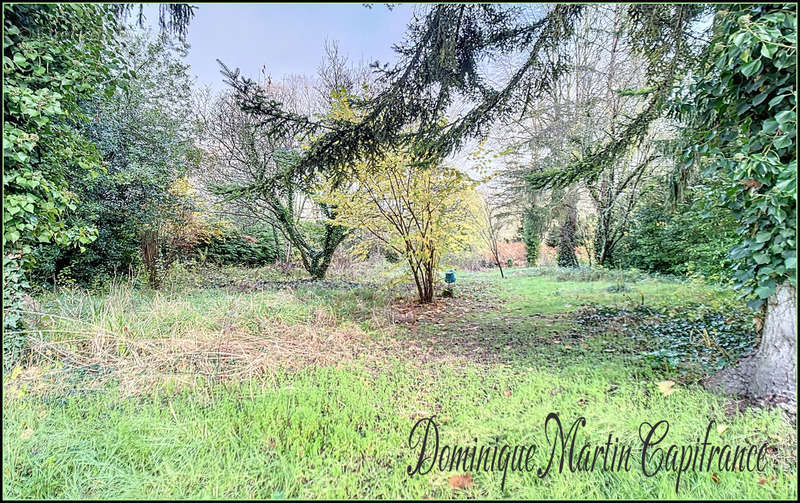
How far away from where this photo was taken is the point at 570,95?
8.05 meters

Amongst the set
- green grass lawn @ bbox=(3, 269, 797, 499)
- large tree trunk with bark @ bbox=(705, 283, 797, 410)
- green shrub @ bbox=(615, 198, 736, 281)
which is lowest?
green grass lawn @ bbox=(3, 269, 797, 499)

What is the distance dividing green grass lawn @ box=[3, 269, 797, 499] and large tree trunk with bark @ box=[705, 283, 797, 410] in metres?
0.14

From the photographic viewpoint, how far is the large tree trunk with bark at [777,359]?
1.62 metres

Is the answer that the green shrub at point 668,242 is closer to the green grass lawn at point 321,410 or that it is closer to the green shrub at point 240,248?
the green grass lawn at point 321,410

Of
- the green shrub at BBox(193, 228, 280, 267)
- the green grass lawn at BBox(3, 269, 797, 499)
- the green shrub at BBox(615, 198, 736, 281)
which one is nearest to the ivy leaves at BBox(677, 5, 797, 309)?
the green grass lawn at BBox(3, 269, 797, 499)

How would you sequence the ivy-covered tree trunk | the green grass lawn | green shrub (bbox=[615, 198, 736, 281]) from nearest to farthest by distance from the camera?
the green grass lawn → green shrub (bbox=[615, 198, 736, 281]) → the ivy-covered tree trunk

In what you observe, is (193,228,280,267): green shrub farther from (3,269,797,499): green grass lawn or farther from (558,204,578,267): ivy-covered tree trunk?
(558,204,578,267): ivy-covered tree trunk

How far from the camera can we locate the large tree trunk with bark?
1.62 meters

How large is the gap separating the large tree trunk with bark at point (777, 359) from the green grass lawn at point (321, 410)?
137mm

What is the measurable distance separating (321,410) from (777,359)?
2.56m

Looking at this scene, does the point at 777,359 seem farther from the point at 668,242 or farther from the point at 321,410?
the point at 668,242

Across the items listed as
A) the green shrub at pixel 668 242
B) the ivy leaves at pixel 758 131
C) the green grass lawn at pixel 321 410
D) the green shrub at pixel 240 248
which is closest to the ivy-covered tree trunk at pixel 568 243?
the green shrub at pixel 668 242

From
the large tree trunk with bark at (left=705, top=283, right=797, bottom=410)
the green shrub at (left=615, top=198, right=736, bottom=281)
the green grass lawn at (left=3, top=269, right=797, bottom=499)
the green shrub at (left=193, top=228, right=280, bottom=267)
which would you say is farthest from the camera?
the green shrub at (left=193, top=228, right=280, bottom=267)

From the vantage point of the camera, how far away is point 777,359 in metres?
1.68
